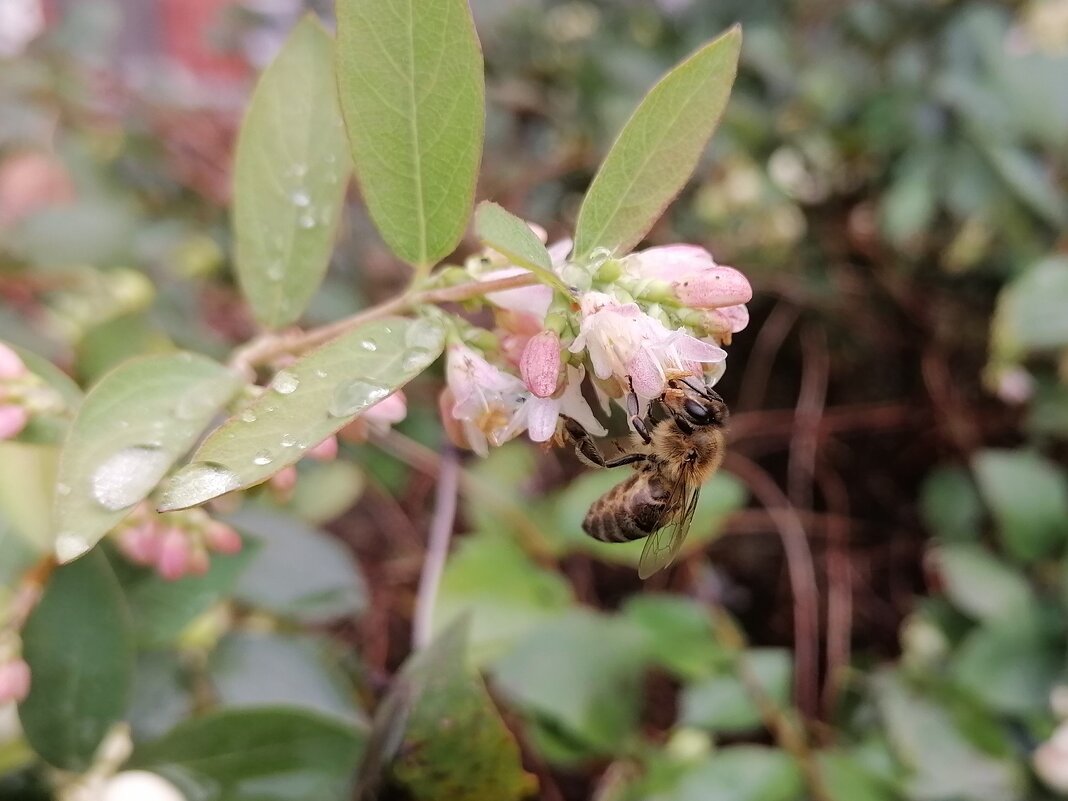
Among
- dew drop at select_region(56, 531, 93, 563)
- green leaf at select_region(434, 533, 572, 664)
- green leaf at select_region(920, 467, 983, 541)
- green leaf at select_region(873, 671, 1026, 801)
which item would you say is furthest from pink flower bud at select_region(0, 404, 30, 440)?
green leaf at select_region(920, 467, 983, 541)

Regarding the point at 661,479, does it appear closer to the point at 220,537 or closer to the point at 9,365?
the point at 220,537

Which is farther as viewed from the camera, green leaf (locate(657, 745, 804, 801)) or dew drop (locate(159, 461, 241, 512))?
green leaf (locate(657, 745, 804, 801))

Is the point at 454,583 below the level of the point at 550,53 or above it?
below

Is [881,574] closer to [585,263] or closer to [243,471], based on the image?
[585,263]

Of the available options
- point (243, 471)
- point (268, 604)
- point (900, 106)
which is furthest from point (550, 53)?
point (243, 471)

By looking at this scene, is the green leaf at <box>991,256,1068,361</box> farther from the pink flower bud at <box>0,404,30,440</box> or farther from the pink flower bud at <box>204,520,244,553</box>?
the pink flower bud at <box>0,404,30,440</box>

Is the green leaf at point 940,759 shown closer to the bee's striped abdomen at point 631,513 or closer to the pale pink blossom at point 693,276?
the bee's striped abdomen at point 631,513
